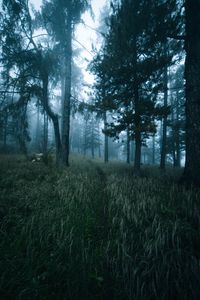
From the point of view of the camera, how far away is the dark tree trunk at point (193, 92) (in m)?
5.84

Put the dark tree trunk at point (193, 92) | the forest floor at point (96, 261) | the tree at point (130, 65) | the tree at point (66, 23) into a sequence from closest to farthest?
the forest floor at point (96, 261), the dark tree trunk at point (193, 92), the tree at point (130, 65), the tree at point (66, 23)

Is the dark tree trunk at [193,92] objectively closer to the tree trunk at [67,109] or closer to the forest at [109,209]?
the forest at [109,209]

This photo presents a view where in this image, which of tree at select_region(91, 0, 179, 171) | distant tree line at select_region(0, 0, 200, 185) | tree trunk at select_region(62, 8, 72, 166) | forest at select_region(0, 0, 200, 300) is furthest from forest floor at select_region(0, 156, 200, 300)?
tree trunk at select_region(62, 8, 72, 166)

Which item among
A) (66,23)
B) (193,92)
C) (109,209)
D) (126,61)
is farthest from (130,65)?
(109,209)

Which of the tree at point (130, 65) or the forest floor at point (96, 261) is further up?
the tree at point (130, 65)

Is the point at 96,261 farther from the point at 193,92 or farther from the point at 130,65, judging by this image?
the point at 130,65

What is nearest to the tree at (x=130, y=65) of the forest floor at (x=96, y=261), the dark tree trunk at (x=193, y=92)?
the dark tree trunk at (x=193, y=92)

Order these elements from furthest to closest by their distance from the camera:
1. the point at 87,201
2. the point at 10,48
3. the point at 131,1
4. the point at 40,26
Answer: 1. the point at 40,26
2. the point at 10,48
3. the point at 131,1
4. the point at 87,201

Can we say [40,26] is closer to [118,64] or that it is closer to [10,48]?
[10,48]

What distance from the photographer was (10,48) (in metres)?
8.99

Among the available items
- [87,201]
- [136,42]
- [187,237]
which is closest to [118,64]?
[136,42]

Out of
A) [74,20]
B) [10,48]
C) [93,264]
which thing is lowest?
[93,264]

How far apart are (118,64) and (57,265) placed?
8.50m

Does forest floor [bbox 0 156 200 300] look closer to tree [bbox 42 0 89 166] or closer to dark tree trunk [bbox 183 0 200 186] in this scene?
dark tree trunk [bbox 183 0 200 186]
